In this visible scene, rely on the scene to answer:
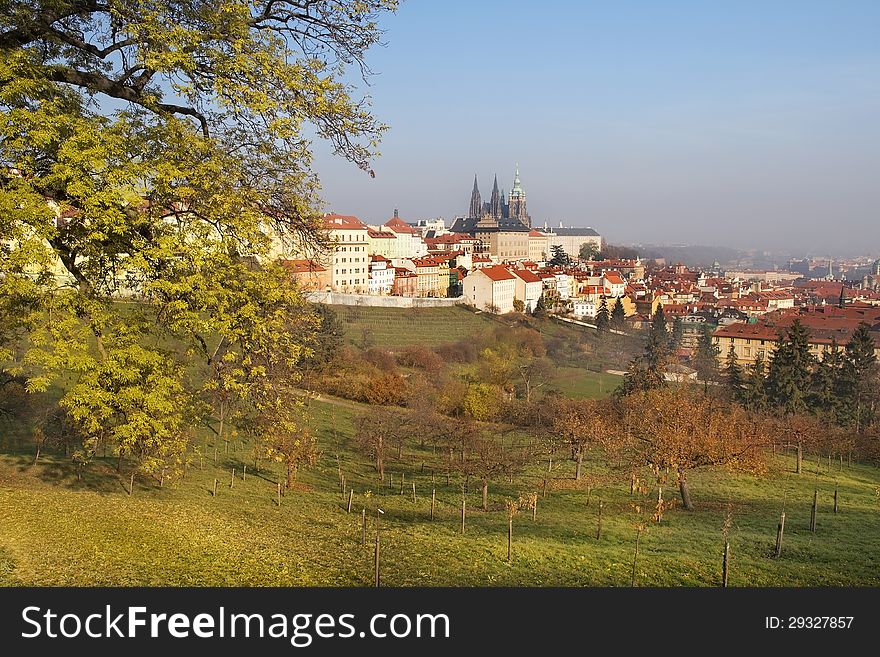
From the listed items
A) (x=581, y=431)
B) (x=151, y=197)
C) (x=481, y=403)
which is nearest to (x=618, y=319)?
(x=481, y=403)

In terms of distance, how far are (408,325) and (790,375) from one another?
1523 inches

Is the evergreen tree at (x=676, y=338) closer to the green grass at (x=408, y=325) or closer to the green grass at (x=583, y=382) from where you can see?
the green grass at (x=583, y=382)

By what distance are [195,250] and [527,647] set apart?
4.38 meters

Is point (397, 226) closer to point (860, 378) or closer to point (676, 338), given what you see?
point (676, 338)

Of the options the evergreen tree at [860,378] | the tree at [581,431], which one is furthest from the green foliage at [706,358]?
the tree at [581,431]

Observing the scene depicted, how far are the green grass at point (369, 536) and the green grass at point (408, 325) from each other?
44.6 metres

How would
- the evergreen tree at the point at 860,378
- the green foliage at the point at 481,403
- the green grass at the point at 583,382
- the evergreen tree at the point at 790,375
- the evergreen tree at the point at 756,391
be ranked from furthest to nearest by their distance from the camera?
1. the green grass at the point at 583,382
2. the evergreen tree at the point at 790,375
3. the evergreen tree at the point at 756,391
4. the evergreen tree at the point at 860,378
5. the green foliage at the point at 481,403

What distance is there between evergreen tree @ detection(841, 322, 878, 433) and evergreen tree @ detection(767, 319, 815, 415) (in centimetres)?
244

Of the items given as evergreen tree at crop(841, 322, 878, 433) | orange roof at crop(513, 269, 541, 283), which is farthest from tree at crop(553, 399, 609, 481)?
orange roof at crop(513, 269, 541, 283)

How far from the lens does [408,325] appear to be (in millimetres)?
77750

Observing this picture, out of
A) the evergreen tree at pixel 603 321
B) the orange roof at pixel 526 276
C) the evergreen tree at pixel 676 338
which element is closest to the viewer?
the evergreen tree at pixel 676 338

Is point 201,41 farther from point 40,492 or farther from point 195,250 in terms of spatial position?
point 40,492

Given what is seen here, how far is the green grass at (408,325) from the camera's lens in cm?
6874

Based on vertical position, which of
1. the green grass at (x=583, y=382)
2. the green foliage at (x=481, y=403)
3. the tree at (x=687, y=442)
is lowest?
the green grass at (x=583, y=382)
